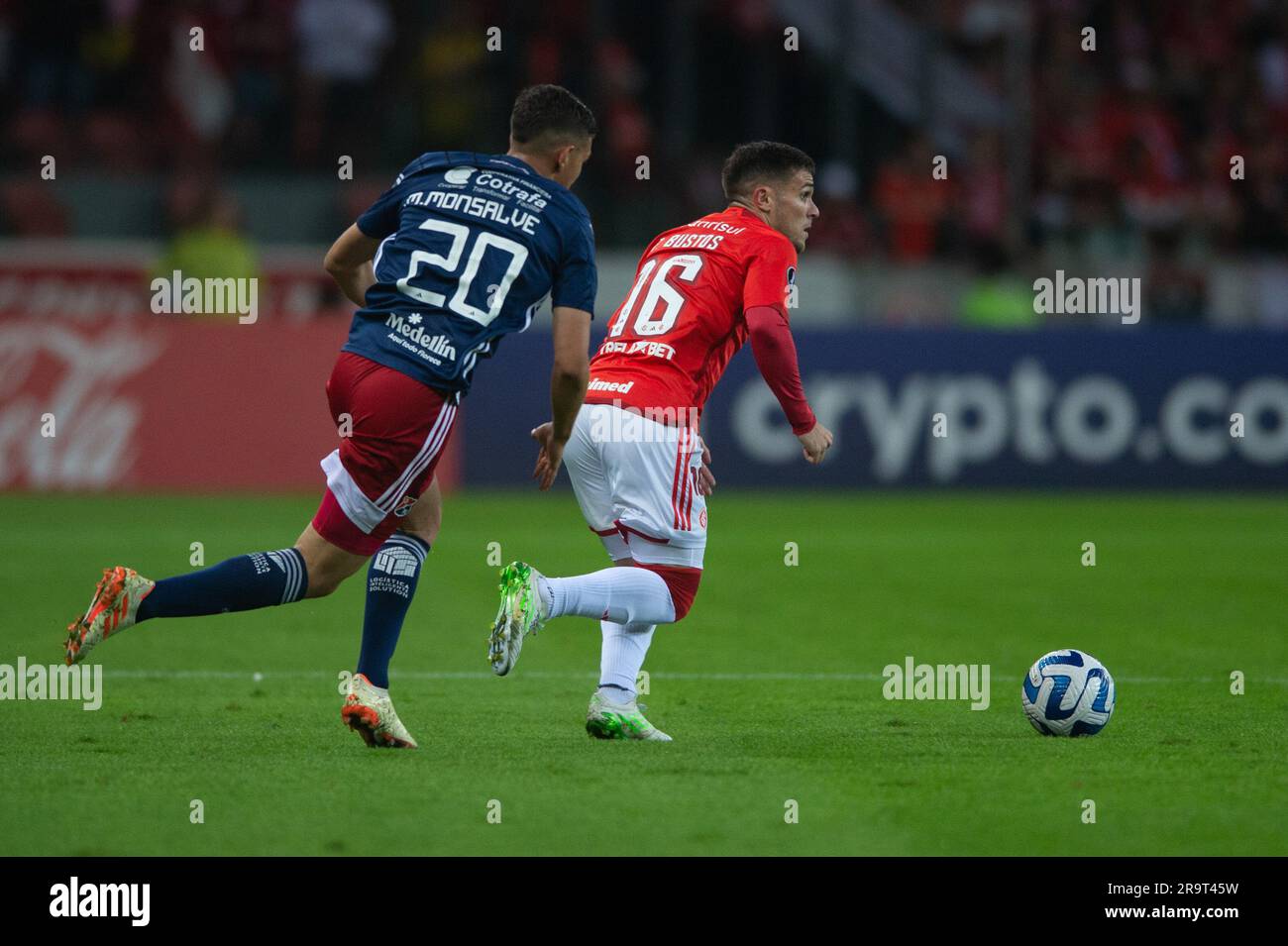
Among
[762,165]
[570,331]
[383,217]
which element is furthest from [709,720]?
[383,217]

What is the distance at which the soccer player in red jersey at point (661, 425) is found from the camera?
6336 millimetres

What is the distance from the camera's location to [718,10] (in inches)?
866

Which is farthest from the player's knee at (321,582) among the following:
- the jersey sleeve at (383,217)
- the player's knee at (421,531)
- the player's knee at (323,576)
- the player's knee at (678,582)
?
the jersey sleeve at (383,217)

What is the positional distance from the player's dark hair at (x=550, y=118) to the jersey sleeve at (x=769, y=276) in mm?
747

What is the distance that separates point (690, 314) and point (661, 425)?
45 centimetres

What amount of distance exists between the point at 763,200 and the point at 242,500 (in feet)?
34.6

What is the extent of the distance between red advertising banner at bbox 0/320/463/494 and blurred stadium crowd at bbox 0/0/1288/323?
1668mm

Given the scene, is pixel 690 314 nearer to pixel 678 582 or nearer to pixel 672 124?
pixel 678 582

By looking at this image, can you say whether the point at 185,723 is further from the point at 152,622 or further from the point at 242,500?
the point at 242,500

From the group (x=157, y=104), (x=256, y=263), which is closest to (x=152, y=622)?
(x=256, y=263)

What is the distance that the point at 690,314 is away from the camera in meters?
6.62

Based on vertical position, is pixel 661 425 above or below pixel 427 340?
below

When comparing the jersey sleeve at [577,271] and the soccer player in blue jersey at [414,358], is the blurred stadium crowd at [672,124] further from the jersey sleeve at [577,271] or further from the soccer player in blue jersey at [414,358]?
the jersey sleeve at [577,271]

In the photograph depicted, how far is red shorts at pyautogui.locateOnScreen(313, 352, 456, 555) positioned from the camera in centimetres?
598
